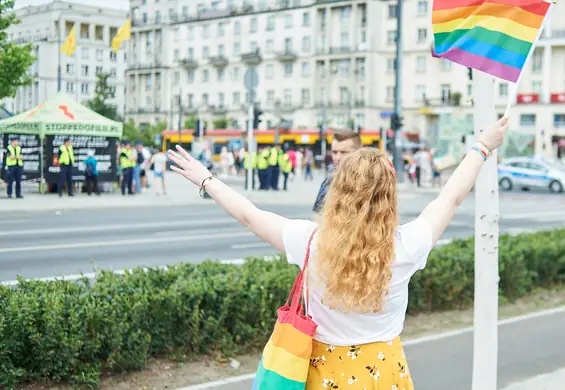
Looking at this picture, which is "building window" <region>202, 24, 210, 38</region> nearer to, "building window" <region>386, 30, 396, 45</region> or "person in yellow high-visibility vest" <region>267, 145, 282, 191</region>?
"building window" <region>386, 30, 396, 45</region>

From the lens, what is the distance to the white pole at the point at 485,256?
507 cm

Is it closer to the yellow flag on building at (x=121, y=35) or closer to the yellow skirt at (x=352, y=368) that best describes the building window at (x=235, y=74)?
the yellow flag on building at (x=121, y=35)

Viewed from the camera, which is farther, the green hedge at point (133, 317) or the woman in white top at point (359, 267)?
the green hedge at point (133, 317)

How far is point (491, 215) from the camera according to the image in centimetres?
521

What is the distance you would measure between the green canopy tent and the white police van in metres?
19.9

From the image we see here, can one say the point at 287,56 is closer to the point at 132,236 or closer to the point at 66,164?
the point at 66,164

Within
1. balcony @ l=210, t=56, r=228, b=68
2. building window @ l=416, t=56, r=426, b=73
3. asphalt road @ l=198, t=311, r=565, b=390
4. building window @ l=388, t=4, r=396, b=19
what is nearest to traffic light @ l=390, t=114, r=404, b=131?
asphalt road @ l=198, t=311, r=565, b=390

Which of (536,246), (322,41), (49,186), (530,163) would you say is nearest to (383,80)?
(322,41)

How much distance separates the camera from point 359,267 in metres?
2.88

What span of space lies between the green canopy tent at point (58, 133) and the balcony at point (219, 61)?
70858mm

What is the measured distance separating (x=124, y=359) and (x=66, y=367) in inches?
20.1

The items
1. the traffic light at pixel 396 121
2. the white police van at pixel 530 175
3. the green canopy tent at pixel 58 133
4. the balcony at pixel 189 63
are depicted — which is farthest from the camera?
the balcony at pixel 189 63

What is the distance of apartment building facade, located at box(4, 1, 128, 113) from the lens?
67.0 feet

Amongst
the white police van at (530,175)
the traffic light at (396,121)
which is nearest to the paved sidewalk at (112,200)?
the traffic light at (396,121)
